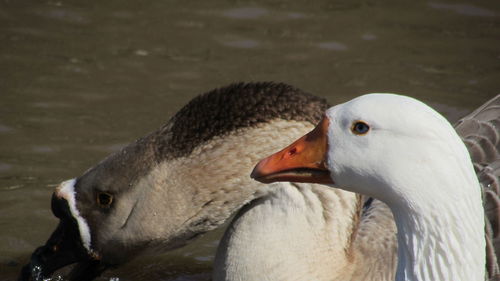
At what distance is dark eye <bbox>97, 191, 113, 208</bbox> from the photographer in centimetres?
474

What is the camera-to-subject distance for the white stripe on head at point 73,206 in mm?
4770

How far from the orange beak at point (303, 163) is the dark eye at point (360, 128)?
14 cm

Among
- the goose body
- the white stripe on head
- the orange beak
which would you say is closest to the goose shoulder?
the goose body

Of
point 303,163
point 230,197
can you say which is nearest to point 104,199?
point 230,197

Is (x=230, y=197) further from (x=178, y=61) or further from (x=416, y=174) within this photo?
(x=178, y=61)

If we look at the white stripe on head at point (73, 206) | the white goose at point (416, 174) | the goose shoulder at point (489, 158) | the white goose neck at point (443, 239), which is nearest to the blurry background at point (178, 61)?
the white stripe on head at point (73, 206)

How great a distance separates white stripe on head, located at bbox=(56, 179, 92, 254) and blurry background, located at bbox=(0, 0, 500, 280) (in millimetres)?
1666

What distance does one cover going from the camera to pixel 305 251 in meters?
4.64

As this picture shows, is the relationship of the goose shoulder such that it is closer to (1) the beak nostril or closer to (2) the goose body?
(2) the goose body

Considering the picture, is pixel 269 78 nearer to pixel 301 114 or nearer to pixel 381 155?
pixel 301 114

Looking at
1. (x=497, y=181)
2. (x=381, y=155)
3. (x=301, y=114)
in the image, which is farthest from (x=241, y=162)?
(x=497, y=181)

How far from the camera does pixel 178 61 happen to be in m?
8.34

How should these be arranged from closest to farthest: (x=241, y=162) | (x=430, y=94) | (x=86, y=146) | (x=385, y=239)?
1. (x=241, y=162)
2. (x=385, y=239)
3. (x=86, y=146)
4. (x=430, y=94)

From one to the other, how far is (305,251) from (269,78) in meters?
3.56
